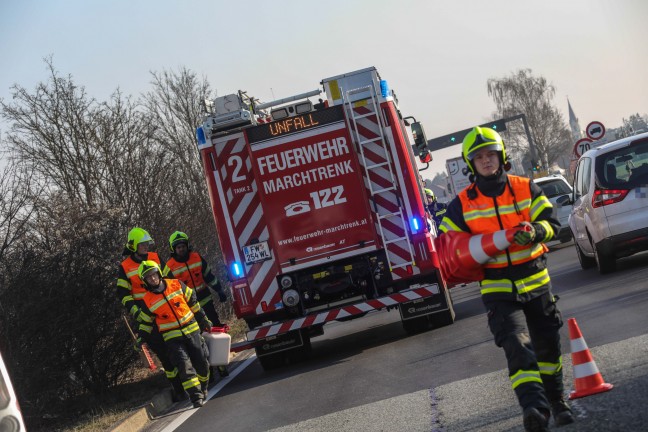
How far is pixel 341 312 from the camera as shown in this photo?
13234 mm

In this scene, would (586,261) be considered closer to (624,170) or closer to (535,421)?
(624,170)

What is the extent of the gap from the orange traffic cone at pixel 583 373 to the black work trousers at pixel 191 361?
539 centimetres

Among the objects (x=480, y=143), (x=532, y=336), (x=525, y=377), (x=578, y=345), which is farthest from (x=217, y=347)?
(x=525, y=377)

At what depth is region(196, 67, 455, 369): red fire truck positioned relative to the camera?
43.7 ft

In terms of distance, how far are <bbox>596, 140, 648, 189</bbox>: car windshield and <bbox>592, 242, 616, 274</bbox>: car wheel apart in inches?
42.9

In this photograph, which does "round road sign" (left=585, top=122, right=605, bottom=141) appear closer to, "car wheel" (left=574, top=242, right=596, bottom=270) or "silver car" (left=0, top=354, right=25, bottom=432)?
"car wheel" (left=574, top=242, right=596, bottom=270)

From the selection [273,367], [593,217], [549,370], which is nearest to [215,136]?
[273,367]

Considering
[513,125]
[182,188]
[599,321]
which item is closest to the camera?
[599,321]

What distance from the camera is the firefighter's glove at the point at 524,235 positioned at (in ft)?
20.3

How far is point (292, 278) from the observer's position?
1346 centimetres

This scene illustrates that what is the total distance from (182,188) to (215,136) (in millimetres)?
13097

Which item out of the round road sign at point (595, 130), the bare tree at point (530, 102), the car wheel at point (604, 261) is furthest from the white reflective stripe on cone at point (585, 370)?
the bare tree at point (530, 102)

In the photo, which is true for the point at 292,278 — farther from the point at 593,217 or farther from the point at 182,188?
the point at 182,188

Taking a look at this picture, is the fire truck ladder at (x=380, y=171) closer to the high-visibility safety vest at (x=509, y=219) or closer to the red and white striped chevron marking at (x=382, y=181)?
the red and white striped chevron marking at (x=382, y=181)
